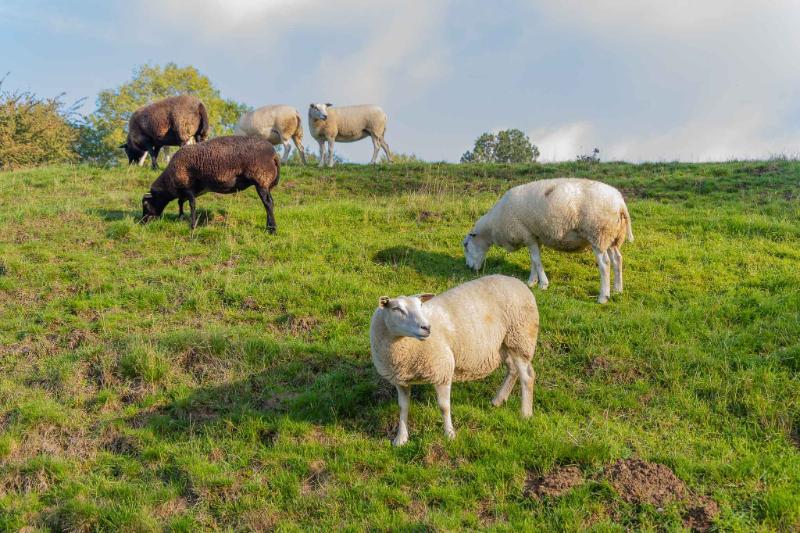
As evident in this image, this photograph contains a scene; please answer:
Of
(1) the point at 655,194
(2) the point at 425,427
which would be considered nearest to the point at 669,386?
(2) the point at 425,427

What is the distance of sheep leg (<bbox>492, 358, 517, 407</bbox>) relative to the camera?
736 cm

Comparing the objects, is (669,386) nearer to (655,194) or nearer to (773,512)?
(773,512)

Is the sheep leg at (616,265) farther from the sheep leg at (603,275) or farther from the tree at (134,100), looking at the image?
the tree at (134,100)

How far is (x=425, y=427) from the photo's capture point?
6.90 metres

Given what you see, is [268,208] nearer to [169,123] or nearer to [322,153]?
[169,123]

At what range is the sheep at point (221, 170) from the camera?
44.6 ft

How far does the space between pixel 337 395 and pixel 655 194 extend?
1295cm

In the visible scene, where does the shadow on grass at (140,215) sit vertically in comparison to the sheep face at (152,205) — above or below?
below

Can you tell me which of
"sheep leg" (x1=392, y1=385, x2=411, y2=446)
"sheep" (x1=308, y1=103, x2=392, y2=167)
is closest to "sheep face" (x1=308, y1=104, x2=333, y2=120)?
"sheep" (x1=308, y1=103, x2=392, y2=167)

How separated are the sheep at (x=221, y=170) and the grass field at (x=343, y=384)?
77 centimetres

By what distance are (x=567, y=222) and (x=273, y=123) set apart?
44.7 feet

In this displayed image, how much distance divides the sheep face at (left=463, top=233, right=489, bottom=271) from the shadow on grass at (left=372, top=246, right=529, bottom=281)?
0.14 m

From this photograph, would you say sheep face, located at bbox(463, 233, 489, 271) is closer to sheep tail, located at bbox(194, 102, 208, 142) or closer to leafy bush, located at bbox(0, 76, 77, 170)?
sheep tail, located at bbox(194, 102, 208, 142)

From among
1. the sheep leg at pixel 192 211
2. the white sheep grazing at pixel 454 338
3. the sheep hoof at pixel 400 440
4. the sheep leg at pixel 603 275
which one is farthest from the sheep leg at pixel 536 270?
the sheep leg at pixel 192 211
